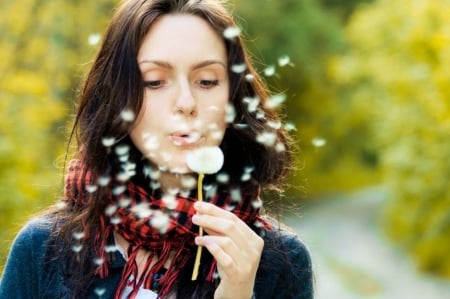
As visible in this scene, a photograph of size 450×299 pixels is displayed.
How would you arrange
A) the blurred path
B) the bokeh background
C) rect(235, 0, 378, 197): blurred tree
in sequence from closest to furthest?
the bokeh background
the blurred path
rect(235, 0, 378, 197): blurred tree

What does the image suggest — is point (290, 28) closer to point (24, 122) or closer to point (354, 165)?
point (354, 165)

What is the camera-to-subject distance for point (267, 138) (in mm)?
2410

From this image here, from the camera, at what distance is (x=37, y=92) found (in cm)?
630

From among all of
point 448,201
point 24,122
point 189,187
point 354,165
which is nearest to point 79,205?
point 189,187

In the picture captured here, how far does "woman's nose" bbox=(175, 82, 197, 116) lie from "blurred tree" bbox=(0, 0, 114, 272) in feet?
1.42

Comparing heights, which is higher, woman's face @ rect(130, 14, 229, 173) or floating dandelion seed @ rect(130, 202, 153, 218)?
woman's face @ rect(130, 14, 229, 173)

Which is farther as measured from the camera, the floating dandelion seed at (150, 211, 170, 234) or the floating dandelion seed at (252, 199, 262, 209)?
the floating dandelion seed at (252, 199, 262, 209)

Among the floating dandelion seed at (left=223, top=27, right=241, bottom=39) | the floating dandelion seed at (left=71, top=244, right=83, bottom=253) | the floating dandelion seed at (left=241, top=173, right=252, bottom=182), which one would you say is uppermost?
the floating dandelion seed at (left=223, top=27, right=241, bottom=39)

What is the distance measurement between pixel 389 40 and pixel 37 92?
23.1ft

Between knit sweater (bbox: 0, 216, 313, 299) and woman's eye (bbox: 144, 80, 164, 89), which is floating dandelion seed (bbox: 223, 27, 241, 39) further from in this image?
knit sweater (bbox: 0, 216, 313, 299)

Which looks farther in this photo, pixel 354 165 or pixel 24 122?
pixel 354 165

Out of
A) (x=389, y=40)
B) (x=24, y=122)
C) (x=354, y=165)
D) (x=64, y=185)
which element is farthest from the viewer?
(x=354, y=165)

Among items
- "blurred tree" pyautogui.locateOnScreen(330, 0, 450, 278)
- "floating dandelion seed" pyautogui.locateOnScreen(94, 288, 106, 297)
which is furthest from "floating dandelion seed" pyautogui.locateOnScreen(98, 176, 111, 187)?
"blurred tree" pyautogui.locateOnScreen(330, 0, 450, 278)

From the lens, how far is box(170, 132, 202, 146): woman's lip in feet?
6.85
